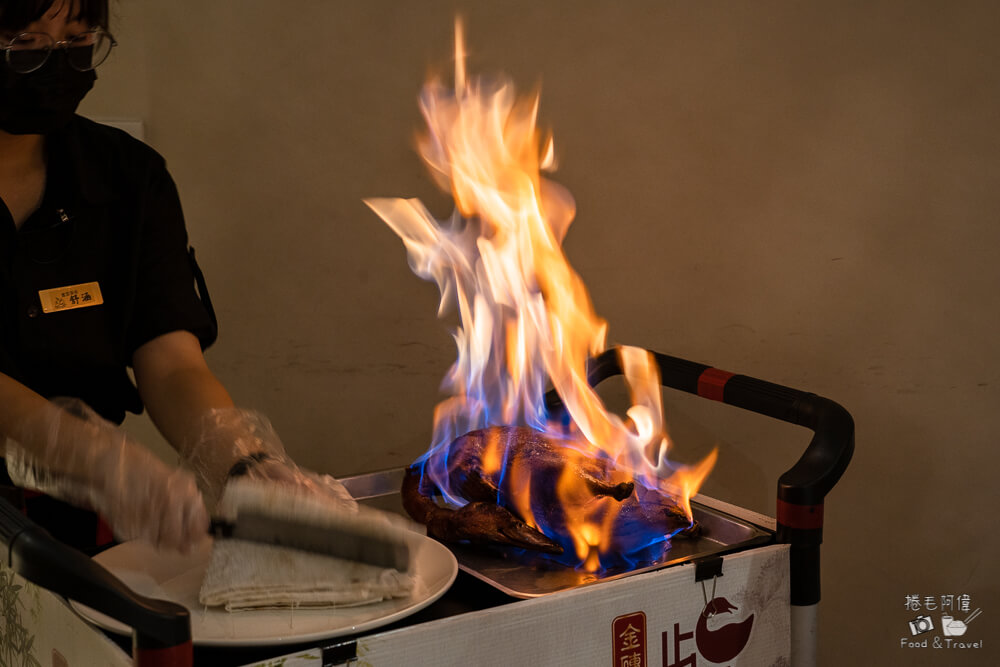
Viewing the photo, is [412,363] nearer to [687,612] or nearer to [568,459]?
[568,459]

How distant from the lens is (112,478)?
3.53 ft

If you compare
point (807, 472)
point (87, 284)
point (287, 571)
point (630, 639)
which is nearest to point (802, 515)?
point (807, 472)

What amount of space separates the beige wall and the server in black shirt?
0.63 m

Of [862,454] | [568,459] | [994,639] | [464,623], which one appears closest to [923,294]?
[862,454]

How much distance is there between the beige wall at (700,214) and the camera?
232 centimetres

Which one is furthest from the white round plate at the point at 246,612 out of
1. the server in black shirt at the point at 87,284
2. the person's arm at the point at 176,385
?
the person's arm at the point at 176,385

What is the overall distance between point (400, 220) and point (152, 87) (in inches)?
27.5

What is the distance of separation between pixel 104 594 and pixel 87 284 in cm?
93

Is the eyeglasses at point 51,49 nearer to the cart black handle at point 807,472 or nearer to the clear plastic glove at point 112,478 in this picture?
the clear plastic glove at point 112,478

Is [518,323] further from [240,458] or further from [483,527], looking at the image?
[240,458]

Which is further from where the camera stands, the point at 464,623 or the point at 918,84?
the point at 918,84

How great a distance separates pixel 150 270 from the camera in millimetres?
1687

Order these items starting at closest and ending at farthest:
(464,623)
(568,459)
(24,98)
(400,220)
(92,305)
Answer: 1. (464,623)
2. (568,459)
3. (24,98)
4. (92,305)
5. (400,220)

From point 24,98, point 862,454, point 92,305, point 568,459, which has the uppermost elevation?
point 24,98
